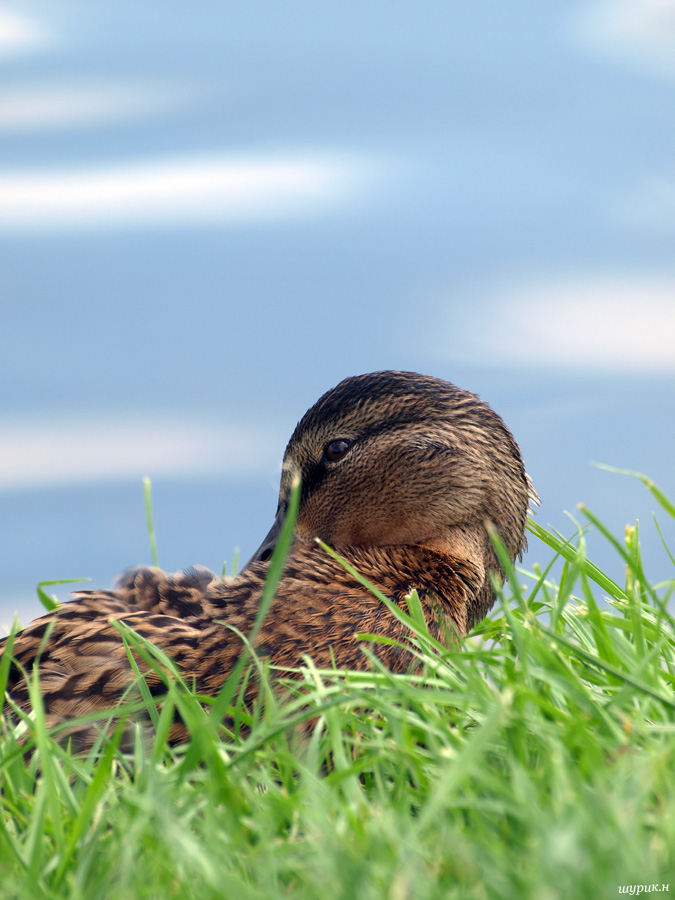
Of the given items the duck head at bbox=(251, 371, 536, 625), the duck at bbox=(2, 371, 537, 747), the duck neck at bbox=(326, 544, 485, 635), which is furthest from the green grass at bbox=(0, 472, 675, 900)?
the duck head at bbox=(251, 371, 536, 625)

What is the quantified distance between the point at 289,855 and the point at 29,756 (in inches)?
46.4

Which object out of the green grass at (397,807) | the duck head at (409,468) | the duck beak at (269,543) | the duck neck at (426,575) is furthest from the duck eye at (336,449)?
the green grass at (397,807)

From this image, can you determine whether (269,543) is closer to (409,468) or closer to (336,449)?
(336,449)

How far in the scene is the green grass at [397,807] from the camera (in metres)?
1.41

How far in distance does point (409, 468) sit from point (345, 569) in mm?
724

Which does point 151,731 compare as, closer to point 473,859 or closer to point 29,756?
point 29,756

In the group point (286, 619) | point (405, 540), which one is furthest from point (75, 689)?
point (405, 540)

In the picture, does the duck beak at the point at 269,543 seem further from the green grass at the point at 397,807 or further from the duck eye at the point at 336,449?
the green grass at the point at 397,807

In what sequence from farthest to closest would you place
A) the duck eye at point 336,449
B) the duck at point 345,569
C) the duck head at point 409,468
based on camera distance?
the duck eye at point 336,449, the duck head at point 409,468, the duck at point 345,569

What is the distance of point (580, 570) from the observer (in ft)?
7.59

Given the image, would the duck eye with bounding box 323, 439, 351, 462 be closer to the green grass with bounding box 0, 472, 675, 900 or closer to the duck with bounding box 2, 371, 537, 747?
the duck with bounding box 2, 371, 537, 747

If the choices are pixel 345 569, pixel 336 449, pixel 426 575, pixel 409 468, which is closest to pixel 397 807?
pixel 345 569

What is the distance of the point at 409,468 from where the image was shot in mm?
3682

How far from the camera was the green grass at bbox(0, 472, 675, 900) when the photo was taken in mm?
1406
